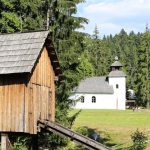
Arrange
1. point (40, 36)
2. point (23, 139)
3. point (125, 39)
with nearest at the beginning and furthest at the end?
point (40, 36)
point (23, 139)
point (125, 39)

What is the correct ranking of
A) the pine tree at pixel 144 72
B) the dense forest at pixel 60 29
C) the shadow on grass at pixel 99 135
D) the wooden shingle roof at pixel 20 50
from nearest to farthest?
1. the wooden shingle roof at pixel 20 50
2. the dense forest at pixel 60 29
3. the shadow on grass at pixel 99 135
4. the pine tree at pixel 144 72

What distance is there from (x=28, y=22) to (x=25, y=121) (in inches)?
377

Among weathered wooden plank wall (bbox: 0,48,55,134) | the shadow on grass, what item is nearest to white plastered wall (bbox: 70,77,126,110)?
the shadow on grass

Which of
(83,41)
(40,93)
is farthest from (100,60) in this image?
(40,93)

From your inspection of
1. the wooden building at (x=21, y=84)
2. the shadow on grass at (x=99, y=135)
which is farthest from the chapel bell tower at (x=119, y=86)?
the wooden building at (x=21, y=84)

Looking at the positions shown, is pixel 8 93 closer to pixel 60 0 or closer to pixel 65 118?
pixel 65 118

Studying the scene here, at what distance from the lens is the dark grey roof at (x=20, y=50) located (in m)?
10.5

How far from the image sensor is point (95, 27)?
7219cm

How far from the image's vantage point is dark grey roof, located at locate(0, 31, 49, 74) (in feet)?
34.4

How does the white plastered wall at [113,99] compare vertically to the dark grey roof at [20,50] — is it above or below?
below

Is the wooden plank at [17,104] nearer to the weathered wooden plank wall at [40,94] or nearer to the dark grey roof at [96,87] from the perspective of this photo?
the weathered wooden plank wall at [40,94]

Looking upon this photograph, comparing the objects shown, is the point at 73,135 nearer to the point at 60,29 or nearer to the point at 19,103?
the point at 19,103

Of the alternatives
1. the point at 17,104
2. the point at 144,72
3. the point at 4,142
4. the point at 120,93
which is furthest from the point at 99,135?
the point at 144,72

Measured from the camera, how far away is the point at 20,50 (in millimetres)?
11211
